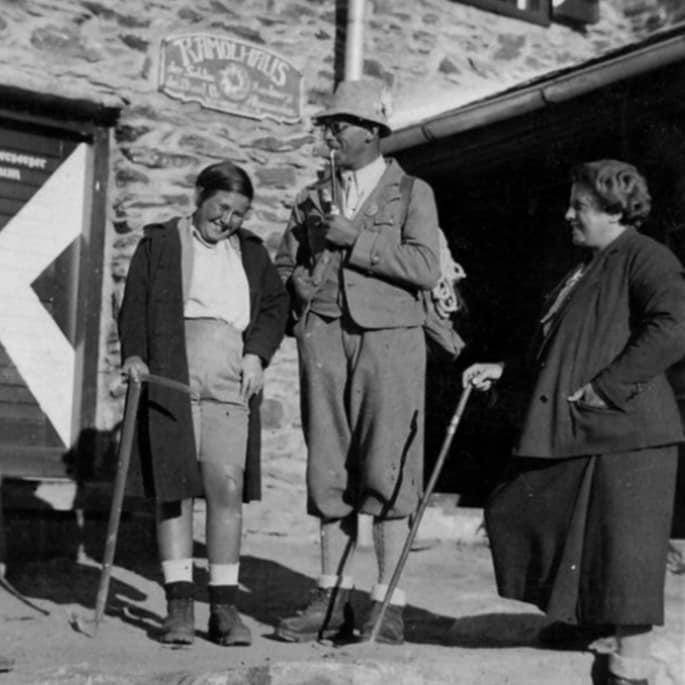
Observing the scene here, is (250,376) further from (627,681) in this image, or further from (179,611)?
(627,681)

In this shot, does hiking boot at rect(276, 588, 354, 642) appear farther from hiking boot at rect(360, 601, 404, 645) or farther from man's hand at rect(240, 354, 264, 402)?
man's hand at rect(240, 354, 264, 402)

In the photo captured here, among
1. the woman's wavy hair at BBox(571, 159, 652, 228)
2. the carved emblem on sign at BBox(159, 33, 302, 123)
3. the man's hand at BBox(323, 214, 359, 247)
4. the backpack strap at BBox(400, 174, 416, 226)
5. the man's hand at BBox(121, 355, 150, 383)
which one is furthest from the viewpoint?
the carved emblem on sign at BBox(159, 33, 302, 123)

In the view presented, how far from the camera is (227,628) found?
15.5 ft

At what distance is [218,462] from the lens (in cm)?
487

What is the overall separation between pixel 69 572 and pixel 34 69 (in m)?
2.62

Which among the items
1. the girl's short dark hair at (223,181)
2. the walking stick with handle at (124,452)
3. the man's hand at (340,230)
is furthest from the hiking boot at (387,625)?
the girl's short dark hair at (223,181)

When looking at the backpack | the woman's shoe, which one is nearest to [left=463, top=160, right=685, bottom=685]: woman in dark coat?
the woman's shoe

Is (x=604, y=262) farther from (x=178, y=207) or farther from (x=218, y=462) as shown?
(x=178, y=207)

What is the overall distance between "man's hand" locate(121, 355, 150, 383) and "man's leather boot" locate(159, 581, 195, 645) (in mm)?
720

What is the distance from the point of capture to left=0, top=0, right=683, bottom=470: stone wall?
24.3 ft

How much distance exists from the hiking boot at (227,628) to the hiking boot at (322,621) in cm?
15

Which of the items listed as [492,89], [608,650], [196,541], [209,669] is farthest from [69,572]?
[492,89]

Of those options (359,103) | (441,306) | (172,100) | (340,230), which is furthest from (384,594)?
(172,100)

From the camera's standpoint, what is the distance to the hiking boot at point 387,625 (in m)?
4.73
